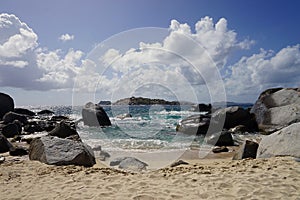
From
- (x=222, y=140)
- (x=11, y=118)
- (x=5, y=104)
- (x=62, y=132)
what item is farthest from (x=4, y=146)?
(x=5, y=104)

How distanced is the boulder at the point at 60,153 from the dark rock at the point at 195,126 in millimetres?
11940

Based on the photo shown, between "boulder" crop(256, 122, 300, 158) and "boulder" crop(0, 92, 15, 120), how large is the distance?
127 ft

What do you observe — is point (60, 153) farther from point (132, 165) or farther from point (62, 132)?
point (62, 132)

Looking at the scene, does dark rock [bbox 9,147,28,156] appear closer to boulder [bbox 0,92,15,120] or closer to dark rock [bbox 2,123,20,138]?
dark rock [bbox 2,123,20,138]

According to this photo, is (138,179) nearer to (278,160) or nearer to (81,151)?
(81,151)

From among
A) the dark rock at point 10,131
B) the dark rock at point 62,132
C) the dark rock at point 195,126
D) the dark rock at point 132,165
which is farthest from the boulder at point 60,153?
the dark rock at point 10,131

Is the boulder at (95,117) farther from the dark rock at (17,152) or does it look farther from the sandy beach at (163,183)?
the sandy beach at (163,183)

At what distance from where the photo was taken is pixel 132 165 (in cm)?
917

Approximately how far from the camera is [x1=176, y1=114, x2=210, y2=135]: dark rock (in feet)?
63.7

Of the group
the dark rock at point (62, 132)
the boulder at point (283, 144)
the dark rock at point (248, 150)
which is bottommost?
the dark rock at point (62, 132)

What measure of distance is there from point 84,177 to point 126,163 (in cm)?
317

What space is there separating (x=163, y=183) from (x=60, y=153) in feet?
13.0

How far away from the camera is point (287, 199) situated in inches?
183

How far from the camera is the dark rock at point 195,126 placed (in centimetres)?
1942
